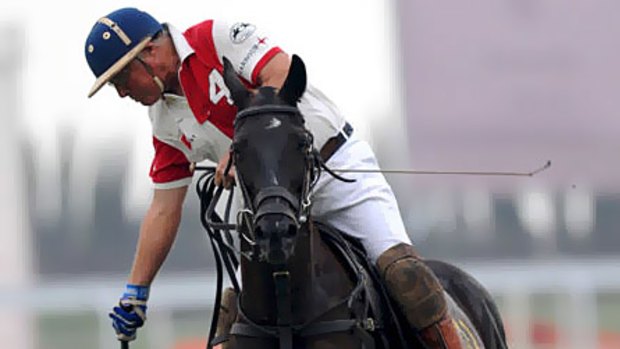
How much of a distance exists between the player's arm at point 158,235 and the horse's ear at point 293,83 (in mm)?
974

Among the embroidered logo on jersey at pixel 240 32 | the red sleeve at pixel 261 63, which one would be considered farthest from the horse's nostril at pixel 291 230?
the embroidered logo on jersey at pixel 240 32

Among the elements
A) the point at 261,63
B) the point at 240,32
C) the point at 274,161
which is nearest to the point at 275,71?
the point at 261,63

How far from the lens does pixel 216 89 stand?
199 inches

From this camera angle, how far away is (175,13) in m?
10.8

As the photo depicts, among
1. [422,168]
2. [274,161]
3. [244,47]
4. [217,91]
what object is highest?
[244,47]

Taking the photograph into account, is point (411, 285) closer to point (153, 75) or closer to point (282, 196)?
point (282, 196)

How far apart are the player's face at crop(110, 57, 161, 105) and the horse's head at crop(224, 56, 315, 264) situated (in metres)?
0.49

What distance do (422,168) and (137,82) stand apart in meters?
5.54

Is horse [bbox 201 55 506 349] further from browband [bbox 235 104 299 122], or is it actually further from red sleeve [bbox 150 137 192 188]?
red sleeve [bbox 150 137 192 188]

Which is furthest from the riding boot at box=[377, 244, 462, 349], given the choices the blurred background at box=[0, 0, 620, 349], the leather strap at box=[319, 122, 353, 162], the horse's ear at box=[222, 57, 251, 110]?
the blurred background at box=[0, 0, 620, 349]

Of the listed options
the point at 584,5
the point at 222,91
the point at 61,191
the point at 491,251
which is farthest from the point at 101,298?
the point at 222,91

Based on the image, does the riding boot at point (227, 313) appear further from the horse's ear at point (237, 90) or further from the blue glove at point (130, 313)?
the horse's ear at point (237, 90)

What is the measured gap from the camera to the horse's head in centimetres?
435

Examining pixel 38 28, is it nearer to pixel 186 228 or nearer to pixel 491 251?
pixel 186 228
